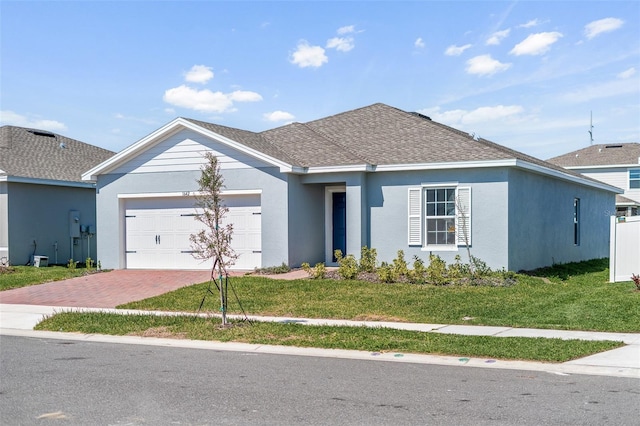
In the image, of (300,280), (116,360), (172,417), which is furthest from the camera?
(300,280)

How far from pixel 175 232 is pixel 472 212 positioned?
9.22 meters

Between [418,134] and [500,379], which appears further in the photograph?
[418,134]

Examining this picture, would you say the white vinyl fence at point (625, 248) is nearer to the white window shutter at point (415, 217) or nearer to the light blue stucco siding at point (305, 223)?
the white window shutter at point (415, 217)

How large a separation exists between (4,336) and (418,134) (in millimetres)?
13813

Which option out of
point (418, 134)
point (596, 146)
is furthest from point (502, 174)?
point (596, 146)

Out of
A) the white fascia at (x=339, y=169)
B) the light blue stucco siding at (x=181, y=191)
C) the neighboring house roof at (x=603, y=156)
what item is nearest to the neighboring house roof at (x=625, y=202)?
the neighboring house roof at (x=603, y=156)

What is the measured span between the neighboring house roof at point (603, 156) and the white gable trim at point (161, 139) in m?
29.3

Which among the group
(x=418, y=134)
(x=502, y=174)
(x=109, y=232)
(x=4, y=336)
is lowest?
(x=4, y=336)

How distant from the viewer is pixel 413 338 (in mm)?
11055

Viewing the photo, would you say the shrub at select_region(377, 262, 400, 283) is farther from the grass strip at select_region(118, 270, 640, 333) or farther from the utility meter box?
the utility meter box

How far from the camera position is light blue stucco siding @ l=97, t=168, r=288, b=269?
20.3m

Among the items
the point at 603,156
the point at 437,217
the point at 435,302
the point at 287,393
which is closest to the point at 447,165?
the point at 437,217

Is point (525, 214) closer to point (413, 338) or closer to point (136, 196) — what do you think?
point (413, 338)

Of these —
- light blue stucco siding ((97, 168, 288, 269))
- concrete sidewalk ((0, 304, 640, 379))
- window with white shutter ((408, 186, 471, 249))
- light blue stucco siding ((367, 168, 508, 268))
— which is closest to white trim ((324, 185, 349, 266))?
light blue stucco siding ((367, 168, 508, 268))
